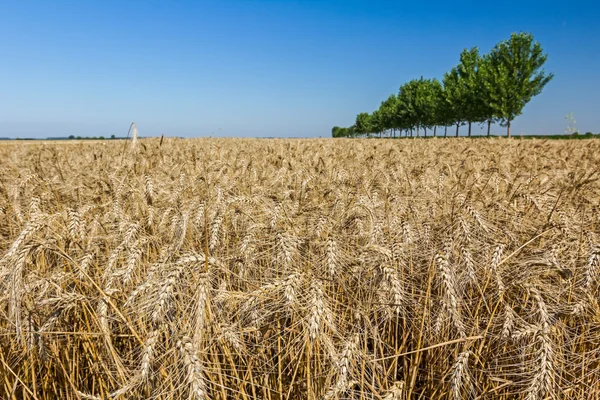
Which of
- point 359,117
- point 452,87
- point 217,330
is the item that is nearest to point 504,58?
point 452,87

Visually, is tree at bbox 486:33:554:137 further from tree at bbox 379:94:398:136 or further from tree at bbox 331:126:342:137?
tree at bbox 331:126:342:137

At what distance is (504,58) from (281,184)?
38480mm

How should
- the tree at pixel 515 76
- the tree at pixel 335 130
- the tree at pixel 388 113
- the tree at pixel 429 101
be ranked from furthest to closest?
the tree at pixel 335 130, the tree at pixel 388 113, the tree at pixel 429 101, the tree at pixel 515 76

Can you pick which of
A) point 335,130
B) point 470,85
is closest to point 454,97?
point 470,85

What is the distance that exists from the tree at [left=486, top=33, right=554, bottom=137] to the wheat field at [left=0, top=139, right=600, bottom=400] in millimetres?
37104

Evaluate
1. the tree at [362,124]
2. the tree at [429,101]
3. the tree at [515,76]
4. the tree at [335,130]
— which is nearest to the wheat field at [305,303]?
the tree at [515,76]

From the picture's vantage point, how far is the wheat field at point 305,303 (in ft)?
4.91

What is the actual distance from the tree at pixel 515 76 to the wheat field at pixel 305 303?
3710cm

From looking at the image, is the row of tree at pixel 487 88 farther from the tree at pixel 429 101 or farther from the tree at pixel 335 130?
the tree at pixel 335 130

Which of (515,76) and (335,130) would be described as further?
(335,130)

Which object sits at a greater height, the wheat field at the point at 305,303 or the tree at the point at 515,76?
the tree at the point at 515,76

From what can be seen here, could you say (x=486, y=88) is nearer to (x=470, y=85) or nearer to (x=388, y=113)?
(x=470, y=85)

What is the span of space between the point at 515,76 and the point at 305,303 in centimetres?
4011

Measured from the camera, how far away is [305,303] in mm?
1567
